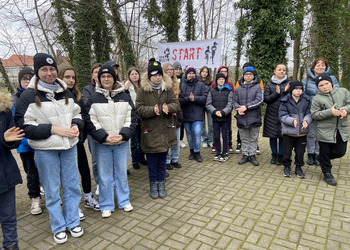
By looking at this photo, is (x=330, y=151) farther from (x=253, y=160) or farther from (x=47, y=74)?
(x=47, y=74)

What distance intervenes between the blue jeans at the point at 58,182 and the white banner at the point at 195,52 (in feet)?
18.3

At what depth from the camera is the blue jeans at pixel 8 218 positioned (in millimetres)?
2604

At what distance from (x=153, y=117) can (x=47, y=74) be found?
5.45 feet

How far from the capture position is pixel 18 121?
2637mm

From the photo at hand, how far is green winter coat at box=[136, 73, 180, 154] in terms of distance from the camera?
3.86m

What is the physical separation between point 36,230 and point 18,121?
5.06 feet

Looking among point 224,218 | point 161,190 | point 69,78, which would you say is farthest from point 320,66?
point 69,78

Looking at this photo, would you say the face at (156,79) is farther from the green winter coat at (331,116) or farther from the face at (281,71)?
the green winter coat at (331,116)

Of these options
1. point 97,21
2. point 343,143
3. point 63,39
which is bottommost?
point 343,143

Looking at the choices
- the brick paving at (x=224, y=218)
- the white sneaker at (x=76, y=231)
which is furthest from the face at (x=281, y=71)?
the white sneaker at (x=76, y=231)

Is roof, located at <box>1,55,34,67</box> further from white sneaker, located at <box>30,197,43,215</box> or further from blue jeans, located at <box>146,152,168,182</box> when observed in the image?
blue jeans, located at <box>146,152,168,182</box>

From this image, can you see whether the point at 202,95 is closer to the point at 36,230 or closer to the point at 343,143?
the point at 343,143

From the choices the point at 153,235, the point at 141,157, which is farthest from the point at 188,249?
the point at 141,157

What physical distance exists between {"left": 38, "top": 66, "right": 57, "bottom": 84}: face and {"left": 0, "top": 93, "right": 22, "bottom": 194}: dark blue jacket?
16.5 inches
